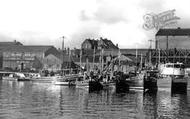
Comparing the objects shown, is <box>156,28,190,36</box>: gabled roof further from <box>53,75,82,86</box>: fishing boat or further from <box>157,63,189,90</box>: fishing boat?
<box>157,63,189,90</box>: fishing boat

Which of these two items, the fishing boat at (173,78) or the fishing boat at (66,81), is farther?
the fishing boat at (66,81)

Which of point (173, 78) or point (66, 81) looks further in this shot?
point (66, 81)

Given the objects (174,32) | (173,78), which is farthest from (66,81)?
(174,32)

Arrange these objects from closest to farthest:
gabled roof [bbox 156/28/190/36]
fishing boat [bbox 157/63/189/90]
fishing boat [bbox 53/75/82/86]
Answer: fishing boat [bbox 157/63/189/90]
fishing boat [bbox 53/75/82/86]
gabled roof [bbox 156/28/190/36]

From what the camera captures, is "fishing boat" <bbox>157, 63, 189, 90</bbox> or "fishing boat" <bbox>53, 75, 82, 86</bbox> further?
"fishing boat" <bbox>53, 75, 82, 86</bbox>

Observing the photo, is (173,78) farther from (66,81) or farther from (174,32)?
(174,32)

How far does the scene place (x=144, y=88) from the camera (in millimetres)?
75688

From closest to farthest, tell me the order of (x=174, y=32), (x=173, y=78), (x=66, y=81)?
(x=173, y=78) < (x=66, y=81) < (x=174, y=32)

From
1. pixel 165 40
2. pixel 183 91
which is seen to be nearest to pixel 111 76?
pixel 183 91

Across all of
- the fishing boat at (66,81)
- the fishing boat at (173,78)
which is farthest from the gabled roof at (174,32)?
the fishing boat at (173,78)

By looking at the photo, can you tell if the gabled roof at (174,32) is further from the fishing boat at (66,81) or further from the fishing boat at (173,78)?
the fishing boat at (173,78)

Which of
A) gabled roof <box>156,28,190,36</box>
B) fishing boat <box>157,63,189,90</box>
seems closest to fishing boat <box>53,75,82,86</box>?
fishing boat <box>157,63,189,90</box>

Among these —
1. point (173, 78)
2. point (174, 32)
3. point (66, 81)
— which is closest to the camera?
point (173, 78)

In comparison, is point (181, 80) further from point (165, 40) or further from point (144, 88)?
point (165, 40)
